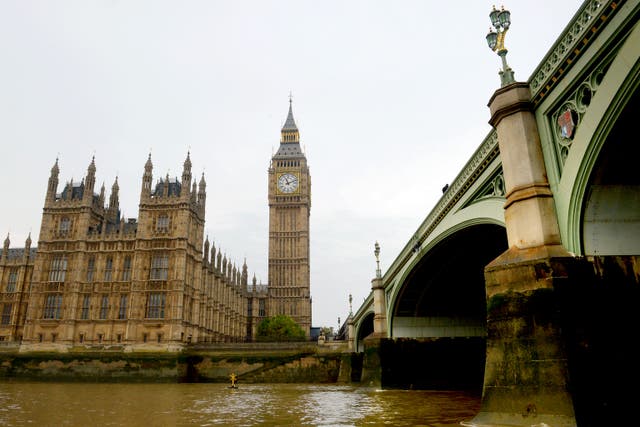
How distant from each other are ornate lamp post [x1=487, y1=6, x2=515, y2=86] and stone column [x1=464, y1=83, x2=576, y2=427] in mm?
596

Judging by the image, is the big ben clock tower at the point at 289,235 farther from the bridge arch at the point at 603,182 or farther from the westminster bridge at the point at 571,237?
the bridge arch at the point at 603,182

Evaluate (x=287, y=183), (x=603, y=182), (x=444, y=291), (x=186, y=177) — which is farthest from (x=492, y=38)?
(x=287, y=183)

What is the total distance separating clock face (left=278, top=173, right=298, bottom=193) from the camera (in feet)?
366

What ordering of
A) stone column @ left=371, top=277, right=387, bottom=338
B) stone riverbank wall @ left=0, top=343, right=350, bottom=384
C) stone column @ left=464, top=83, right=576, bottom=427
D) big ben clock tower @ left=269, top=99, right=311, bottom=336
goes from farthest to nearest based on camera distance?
big ben clock tower @ left=269, top=99, right=311, bottom=336, stone riverbank wall @ left=0, top=343, right=350, bottom=384, stone column @ left=371, top=277, right=387, bottom=338, stone column @ left=464, top=83, right=576, bottom=427

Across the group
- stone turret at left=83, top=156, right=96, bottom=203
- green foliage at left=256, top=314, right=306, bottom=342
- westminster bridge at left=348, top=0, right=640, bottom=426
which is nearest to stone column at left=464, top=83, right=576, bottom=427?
westminster bridge at left=348, top=0, right=640, bottom=426

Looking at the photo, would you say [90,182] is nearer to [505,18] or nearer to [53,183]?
[53,183]

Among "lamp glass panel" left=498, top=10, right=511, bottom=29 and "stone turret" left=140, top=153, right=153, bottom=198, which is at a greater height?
"stone turret" left=140, top=153, right=153, bottom=198

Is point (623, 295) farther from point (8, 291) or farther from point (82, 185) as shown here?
point (8, 291)

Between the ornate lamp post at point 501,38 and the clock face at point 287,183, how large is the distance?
99.6 meters

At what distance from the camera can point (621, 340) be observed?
8.58 meters

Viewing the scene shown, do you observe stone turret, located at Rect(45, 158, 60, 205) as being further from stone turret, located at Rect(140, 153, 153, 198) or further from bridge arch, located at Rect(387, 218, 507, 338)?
bridge arch, located at Rect(387, 218, 507, 338)

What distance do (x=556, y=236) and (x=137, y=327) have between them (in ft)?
193

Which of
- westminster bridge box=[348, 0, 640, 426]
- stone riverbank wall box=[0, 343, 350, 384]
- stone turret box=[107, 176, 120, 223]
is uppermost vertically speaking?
stone turret box=[107, 176, 120, 223]

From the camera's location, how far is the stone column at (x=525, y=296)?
8.95 m
